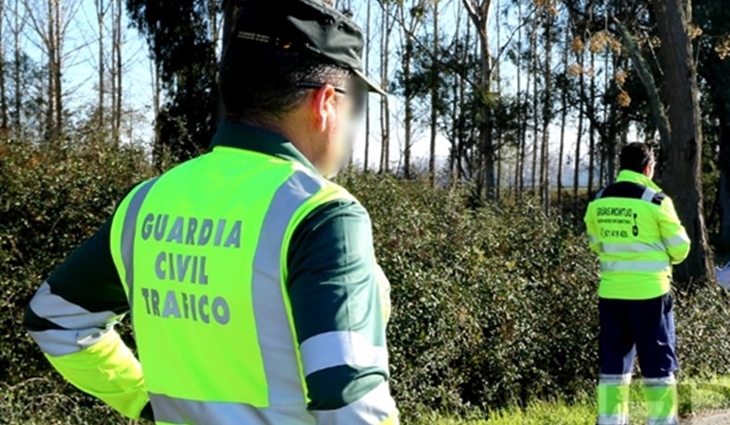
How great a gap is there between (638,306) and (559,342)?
6.68ft

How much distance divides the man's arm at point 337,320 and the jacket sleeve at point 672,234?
18.1 ft

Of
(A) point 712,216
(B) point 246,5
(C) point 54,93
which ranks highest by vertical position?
(C) point 54,93

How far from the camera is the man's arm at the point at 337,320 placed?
1373 mm

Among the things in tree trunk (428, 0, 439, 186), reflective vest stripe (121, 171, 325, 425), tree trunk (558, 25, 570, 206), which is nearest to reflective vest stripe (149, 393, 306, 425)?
reflective vest stripe (121, 171, 325, 425)

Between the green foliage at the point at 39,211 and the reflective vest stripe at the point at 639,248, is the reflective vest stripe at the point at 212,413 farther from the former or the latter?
the reflective vest stripe at the point at 639,248

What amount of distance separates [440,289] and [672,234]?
205 centimetres

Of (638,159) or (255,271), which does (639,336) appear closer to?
(638,159)

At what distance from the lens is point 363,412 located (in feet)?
4.52

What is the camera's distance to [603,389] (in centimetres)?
660

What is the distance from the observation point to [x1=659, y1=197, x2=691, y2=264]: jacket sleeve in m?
6.45

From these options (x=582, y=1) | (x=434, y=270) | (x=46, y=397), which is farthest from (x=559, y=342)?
(x=582, y=1)

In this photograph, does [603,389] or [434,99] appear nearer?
[603,389]

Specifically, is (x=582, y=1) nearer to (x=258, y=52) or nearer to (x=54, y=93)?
(x=54, y=93)

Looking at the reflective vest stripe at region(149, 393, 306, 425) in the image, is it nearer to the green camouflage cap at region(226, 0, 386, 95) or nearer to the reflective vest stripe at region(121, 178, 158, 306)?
the reflective vest stripe at region(121, 178, 158, 306)
